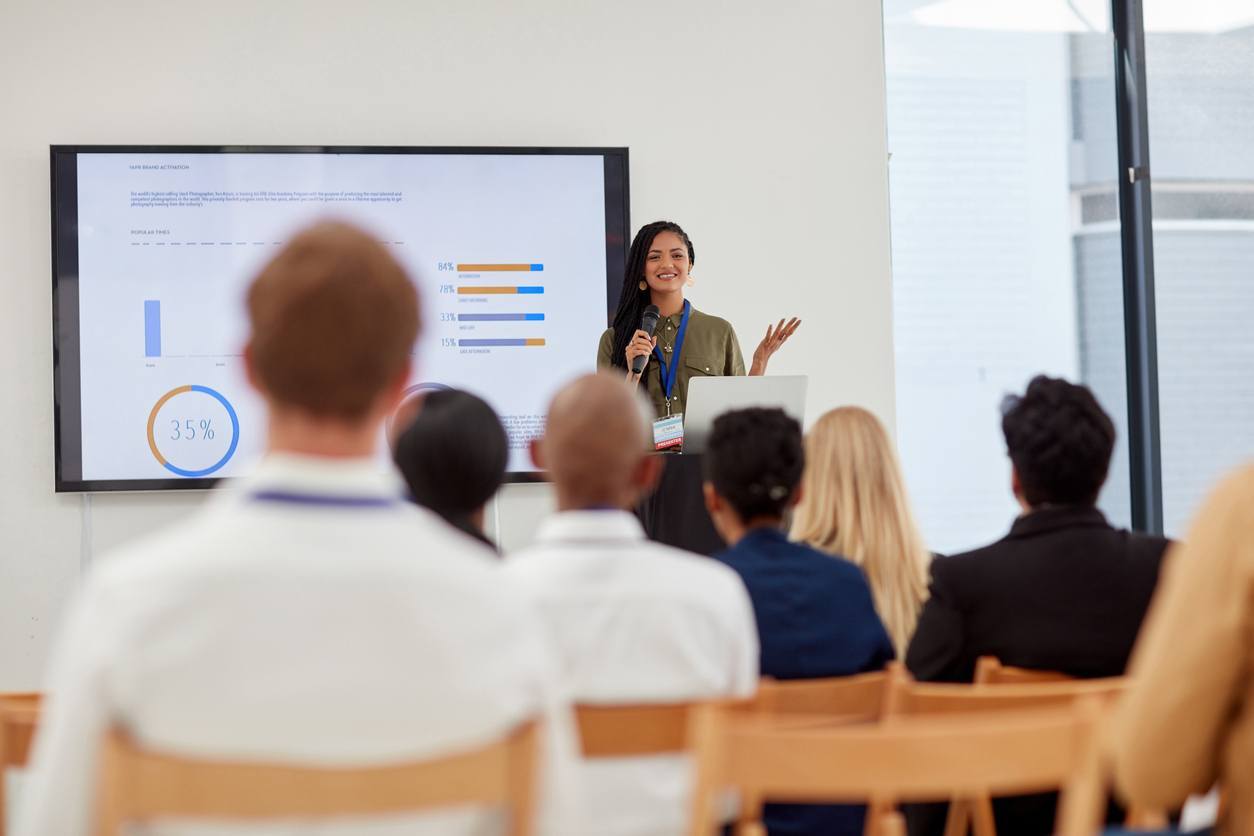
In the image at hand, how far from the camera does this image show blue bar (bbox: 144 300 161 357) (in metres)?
5.12

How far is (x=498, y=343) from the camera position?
5.34 meters

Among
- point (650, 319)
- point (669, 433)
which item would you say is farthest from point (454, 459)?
point (650, 319)

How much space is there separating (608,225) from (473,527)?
3.34 metres

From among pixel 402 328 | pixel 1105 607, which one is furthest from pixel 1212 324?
pixel 402 328

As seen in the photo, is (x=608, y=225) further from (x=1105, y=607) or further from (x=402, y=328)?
(x=402, y=328)

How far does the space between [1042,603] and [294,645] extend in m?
1.48

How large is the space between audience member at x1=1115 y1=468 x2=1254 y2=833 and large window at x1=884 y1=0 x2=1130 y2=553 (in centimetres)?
451

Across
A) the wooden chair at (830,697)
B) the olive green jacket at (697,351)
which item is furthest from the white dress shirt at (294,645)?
the olive green jacket at (697,351)

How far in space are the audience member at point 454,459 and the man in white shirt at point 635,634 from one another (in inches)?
17.5

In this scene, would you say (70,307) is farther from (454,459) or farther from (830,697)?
(830,697)

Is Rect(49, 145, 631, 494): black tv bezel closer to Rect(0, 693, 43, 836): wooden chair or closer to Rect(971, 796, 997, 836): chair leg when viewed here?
Rect(0, 693, 43, 836): wooden chair

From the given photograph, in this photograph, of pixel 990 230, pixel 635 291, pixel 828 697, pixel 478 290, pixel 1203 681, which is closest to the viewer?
pixel 1203 681

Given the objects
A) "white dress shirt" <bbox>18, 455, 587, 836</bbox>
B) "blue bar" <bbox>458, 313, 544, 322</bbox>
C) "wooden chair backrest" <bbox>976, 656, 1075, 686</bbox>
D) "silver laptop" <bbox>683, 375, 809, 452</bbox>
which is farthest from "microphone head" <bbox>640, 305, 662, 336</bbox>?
"white dress shirt" <bbox>18, 455, 587, 836</bbox>

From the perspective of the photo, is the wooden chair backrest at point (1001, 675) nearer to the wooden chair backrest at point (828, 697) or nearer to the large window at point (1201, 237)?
the wooden chair backrest at point (828, 697)
